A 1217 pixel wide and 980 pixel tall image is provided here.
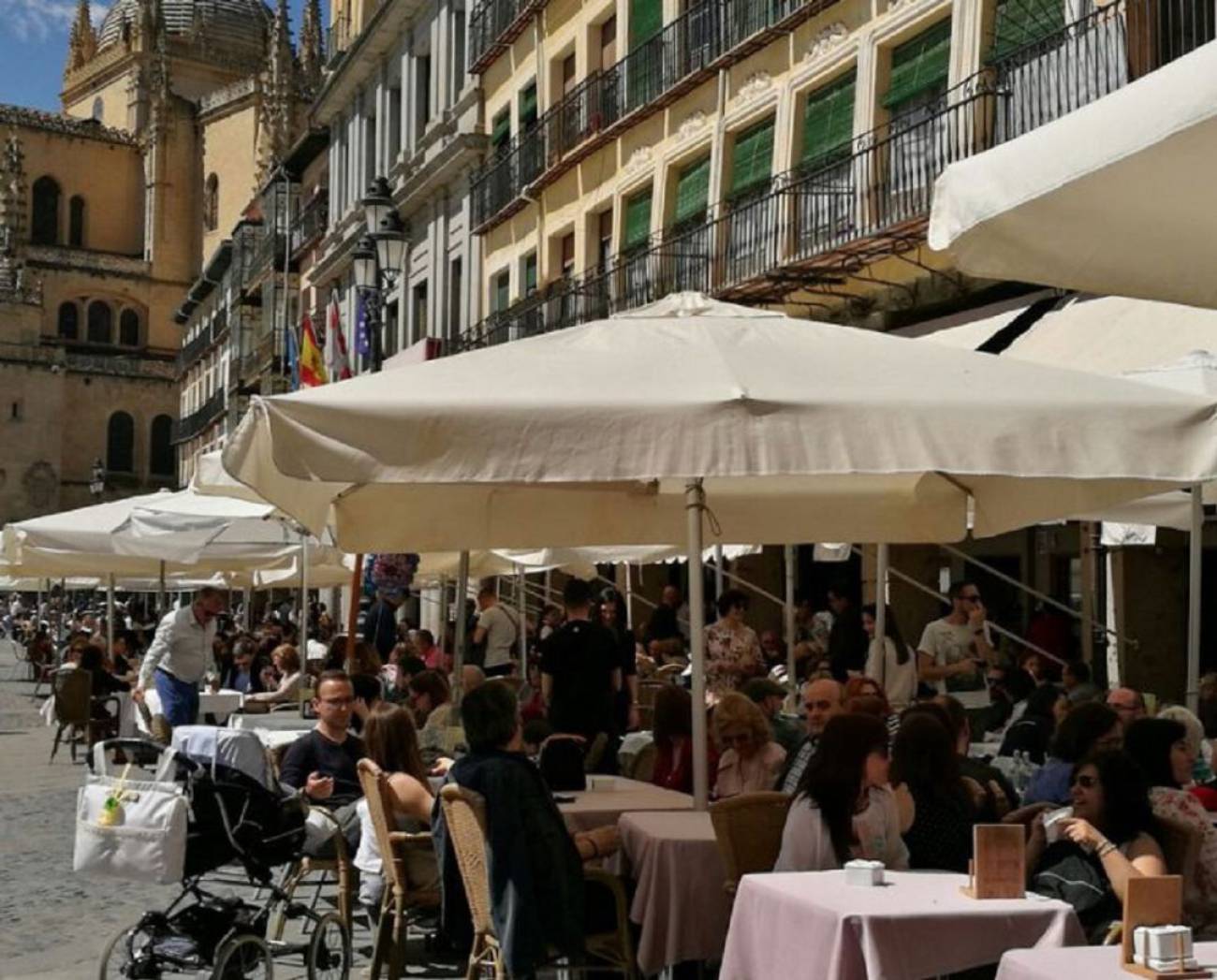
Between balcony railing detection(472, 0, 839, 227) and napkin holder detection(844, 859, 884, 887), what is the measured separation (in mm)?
15568

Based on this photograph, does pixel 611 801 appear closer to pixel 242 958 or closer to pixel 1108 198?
pixel 242 958

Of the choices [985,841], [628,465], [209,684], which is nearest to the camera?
[985,841]

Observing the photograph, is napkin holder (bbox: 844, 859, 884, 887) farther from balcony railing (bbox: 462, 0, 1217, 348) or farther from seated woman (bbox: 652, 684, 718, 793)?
balcony railing (bbox: 462, 0, 1217, 348)

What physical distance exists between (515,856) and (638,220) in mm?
19822

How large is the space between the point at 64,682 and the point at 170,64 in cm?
8239

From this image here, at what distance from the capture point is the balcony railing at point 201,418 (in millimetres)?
71781

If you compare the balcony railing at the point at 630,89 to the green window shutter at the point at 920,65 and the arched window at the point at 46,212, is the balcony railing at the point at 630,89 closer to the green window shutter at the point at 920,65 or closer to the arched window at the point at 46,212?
the green window shutter at the point at 920,65

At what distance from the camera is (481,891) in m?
6.29

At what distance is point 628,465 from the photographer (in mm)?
6082

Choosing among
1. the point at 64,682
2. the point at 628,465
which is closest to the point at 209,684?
the point at 64,682

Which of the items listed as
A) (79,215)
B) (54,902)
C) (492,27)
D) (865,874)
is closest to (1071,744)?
(865,874)

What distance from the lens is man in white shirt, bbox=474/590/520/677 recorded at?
53.4 feet

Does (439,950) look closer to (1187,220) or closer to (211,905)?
(211,905)

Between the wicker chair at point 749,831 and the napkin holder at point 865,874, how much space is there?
2.36 ft
